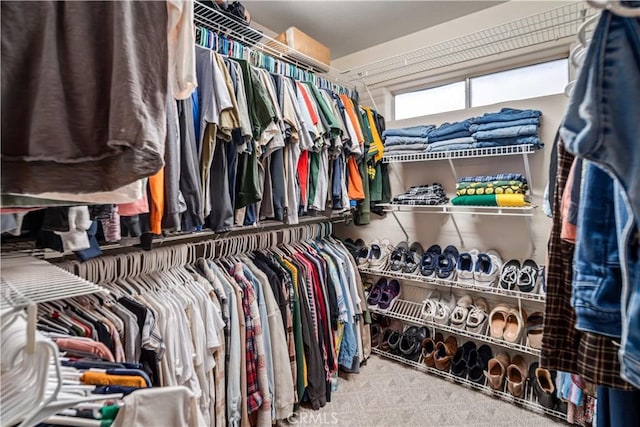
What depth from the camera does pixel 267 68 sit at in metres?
1.91

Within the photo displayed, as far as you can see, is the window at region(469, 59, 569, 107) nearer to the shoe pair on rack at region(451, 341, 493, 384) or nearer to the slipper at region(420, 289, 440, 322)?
the slipper at region(420, 289, 440, 322)

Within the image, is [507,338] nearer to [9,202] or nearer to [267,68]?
[267,68]

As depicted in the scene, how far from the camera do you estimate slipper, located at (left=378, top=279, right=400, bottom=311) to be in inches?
96.0

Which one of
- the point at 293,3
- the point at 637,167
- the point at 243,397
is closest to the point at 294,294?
the point at 243,397

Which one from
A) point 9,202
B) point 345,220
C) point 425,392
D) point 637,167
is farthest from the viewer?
point 345,220

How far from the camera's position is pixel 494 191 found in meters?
1.92

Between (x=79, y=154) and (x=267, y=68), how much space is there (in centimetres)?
161

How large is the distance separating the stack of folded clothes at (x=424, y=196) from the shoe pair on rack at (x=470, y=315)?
0.70 meters

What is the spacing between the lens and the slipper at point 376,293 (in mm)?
2488

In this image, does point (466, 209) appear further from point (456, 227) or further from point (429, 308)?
point (429, 308)

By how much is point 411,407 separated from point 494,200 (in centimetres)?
130

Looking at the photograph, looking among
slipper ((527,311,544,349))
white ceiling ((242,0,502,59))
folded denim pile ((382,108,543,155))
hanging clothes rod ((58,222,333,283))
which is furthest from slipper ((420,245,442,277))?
white ceiling ((242,0,502,59))

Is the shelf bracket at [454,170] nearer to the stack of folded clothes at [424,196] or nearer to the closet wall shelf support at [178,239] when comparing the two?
the stack of folded clothes at [424,196]

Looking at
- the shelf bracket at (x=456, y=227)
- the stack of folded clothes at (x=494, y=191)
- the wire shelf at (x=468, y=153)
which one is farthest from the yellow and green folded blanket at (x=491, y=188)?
the shelf bracket at (x=456, y=227)
